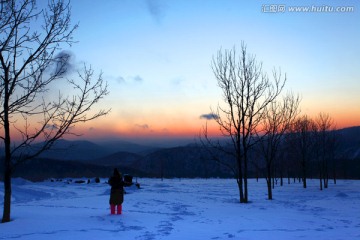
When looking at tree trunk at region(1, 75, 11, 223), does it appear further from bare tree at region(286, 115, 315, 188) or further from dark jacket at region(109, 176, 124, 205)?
bare tree at region(286, 115, 315, 188)

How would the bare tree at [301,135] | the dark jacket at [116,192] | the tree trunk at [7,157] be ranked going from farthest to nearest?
the bare tree at [301,135]
the dark jacket at [116,192]
the tree trunk at [7,157]

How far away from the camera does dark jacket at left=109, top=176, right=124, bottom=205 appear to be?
12.2 meters

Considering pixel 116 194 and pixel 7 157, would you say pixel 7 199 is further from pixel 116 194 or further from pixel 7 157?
pixel 116 194

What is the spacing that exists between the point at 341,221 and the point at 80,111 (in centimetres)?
941

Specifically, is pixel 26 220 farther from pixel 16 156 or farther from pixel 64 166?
pixel 64 166

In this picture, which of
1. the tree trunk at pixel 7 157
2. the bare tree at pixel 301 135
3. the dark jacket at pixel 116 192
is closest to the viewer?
the tree trunk at pixel 7 157

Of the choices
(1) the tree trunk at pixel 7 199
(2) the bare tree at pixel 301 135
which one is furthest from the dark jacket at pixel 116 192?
(2) the bare tree at pixel 301 135

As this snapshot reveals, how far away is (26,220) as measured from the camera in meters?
10.4

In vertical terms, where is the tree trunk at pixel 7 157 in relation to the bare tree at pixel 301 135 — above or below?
below

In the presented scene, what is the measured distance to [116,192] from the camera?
40.4 feet

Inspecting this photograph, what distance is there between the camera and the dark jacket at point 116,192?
A: 40.2 ft

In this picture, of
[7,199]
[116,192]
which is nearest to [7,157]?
[7,199]

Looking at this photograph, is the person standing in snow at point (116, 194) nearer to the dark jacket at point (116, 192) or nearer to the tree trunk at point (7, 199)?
the dark jacket at point (116, 192)

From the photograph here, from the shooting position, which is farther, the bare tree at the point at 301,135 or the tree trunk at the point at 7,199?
the bare tree at the point at 301,135
